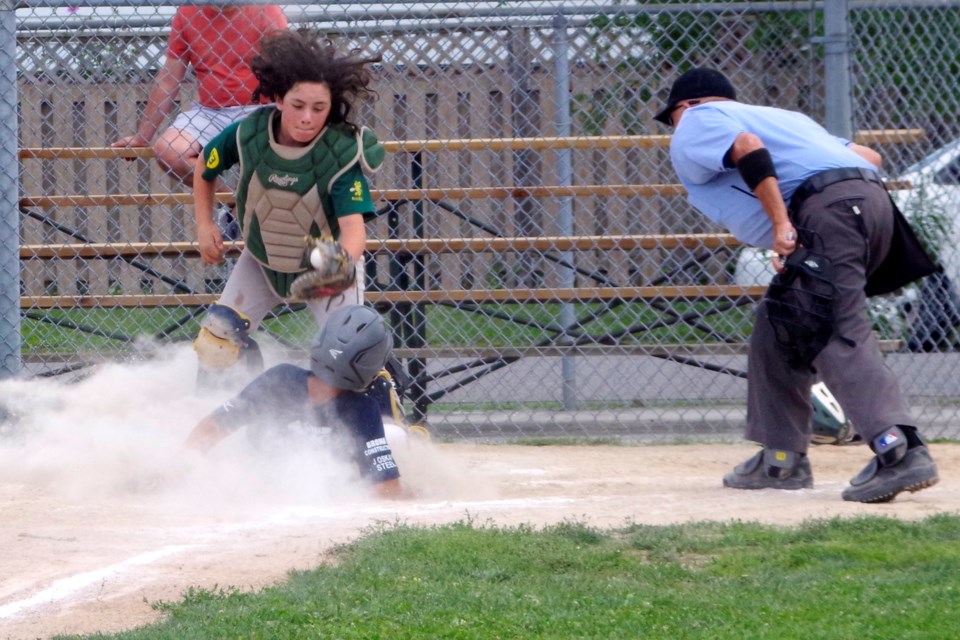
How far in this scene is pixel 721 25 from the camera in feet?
22.7

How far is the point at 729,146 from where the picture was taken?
4824mm


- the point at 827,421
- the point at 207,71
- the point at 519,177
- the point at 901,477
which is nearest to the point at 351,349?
the point at 901,477

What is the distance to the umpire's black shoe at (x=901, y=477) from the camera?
181 inches

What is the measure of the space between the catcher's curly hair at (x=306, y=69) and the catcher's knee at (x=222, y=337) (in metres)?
0.86

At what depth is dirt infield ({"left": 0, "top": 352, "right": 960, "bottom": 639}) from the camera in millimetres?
3531

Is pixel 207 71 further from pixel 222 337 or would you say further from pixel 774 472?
pixel 774 472

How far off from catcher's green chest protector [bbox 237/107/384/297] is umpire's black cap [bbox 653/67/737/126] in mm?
1174

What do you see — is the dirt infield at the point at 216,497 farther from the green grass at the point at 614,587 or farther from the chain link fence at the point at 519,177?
the chain link fence at the point at 519,177

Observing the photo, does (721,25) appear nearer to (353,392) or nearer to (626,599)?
(353,392)

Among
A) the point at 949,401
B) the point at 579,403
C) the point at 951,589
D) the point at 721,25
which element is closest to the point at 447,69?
the point at 721,25

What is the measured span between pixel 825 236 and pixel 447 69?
2758 mm

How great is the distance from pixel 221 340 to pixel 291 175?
0.72 metres

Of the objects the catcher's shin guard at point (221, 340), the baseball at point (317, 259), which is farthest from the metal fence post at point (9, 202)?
the baseball at point (317, 259)

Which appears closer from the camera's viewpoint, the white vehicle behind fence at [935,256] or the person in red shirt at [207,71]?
the person in red shirt at [207,71]
